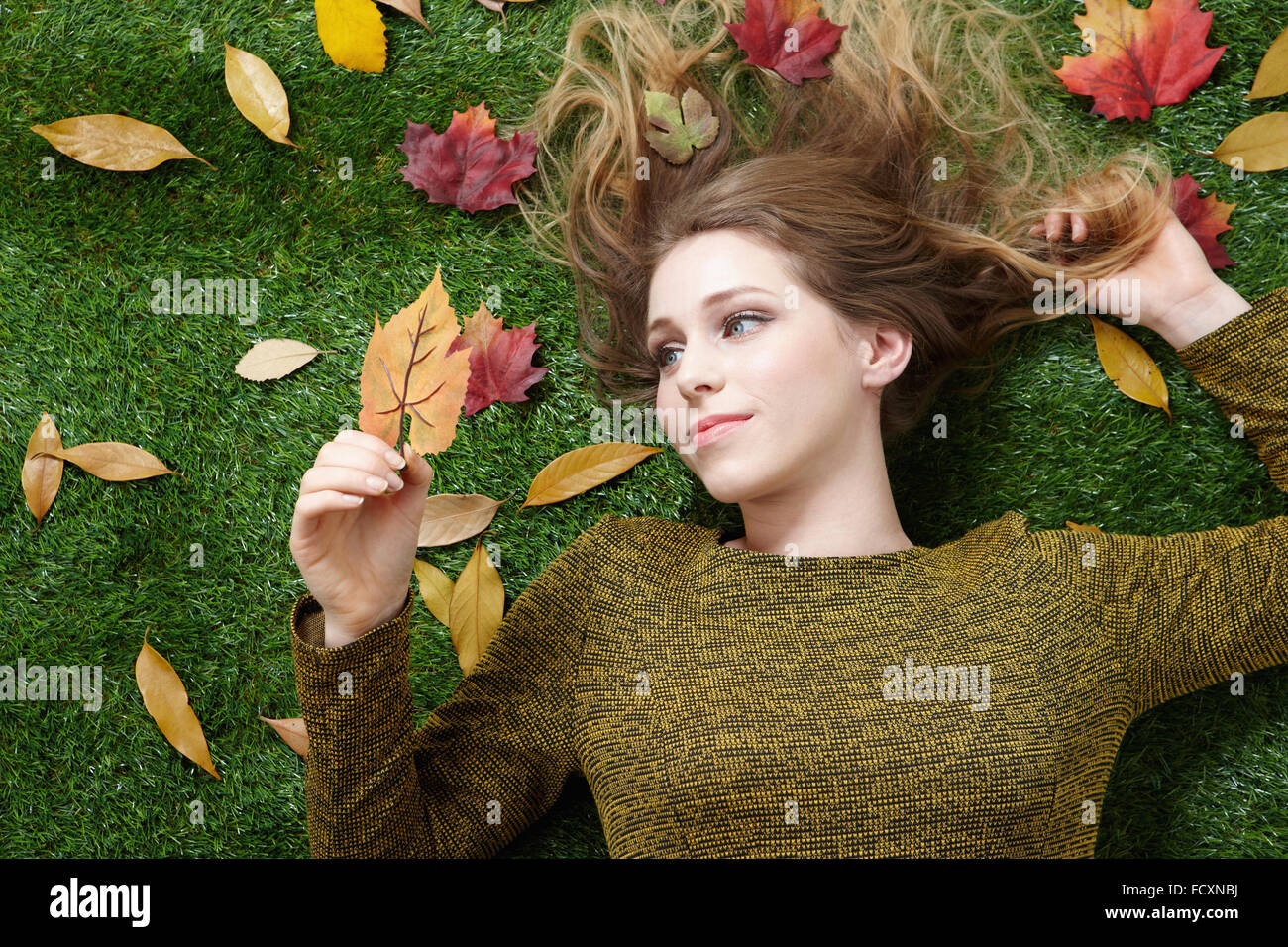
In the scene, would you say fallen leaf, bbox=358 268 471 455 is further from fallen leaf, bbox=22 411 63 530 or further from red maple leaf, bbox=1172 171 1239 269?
red maple leaf, bbox=1172 171 1239 269

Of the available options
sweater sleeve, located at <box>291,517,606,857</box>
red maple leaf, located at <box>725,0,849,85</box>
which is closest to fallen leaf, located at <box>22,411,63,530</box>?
sweater sleeve, located at <box>291,517,606,857</box>

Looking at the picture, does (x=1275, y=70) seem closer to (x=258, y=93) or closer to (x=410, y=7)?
(x=410, y=7)

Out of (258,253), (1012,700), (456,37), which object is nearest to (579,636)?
(1012,700)

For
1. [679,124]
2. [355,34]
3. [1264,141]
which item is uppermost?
[355,34]

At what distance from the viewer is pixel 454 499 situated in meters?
2.13

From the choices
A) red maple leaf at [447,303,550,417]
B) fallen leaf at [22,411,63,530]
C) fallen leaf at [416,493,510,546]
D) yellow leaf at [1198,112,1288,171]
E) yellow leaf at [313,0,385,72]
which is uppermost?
yellow leaf at [313,0,385,72]

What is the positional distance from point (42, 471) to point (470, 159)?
3.83 feet

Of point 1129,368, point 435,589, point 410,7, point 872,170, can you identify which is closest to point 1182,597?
point 1129,368

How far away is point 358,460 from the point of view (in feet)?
4.63

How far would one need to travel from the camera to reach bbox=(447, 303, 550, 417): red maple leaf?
2.13 m

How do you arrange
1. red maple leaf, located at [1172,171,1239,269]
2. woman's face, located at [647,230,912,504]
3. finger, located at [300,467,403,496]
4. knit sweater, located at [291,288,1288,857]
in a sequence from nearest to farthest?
finger, located at [300,467,403,496] < knit sweater, located at [291,288,1288,857] < woman's face, located at [647,230,912,504] < red maple leaf, located at [1172,171,1239,269]

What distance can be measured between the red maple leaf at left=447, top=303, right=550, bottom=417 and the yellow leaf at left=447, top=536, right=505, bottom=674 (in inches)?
13.6

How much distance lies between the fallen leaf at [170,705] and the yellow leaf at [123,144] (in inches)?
42.5
